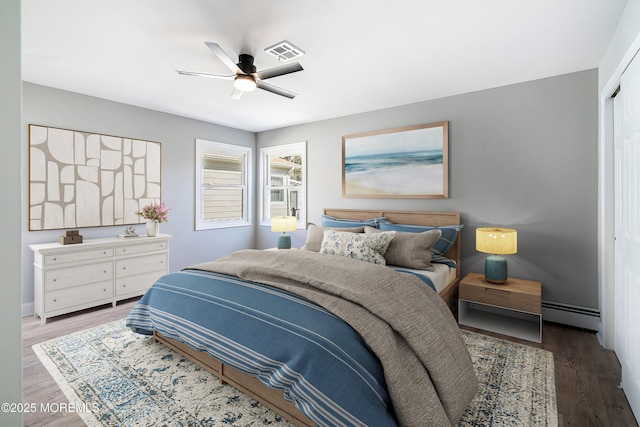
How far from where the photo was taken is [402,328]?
5.57 feet

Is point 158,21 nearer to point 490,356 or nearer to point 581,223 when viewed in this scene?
point 490,356

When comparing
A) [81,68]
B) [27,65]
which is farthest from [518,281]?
[27,65]

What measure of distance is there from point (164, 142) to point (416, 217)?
3613 millimetres

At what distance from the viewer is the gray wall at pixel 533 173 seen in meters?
2.95

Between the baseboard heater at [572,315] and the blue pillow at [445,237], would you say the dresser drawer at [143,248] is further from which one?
the baseboard heater at [572,315]

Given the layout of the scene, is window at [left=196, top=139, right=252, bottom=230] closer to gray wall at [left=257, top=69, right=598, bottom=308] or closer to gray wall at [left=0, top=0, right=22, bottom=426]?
gray wall at [left=257, top=69, right=598, bottom=308]

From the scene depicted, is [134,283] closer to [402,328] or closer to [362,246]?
[362,246]

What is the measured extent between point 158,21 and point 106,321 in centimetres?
285

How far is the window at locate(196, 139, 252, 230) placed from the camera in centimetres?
487

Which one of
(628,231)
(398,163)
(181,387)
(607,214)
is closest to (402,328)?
(181,387)

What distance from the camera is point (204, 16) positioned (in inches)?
82.7

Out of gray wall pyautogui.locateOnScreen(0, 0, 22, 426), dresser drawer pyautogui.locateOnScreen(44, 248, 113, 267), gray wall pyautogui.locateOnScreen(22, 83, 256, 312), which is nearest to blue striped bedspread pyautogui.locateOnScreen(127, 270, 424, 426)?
gray wall pyautogui.locateOnScreen(0, 0, 22, 426)

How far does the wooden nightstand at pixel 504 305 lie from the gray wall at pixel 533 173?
0.35 meters

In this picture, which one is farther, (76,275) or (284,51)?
(76,275)
